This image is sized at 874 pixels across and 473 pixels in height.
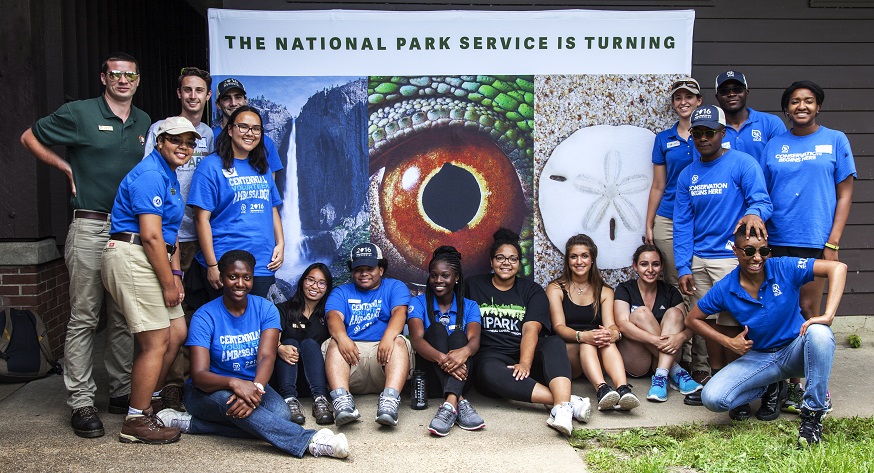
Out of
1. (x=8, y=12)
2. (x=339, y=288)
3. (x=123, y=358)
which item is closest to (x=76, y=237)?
(x=123, y=358)

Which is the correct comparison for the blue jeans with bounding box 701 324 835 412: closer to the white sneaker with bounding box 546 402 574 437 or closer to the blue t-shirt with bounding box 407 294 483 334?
the white sneaker with bounding box 546 402 574 437

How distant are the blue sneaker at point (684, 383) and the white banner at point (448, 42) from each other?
220 cm

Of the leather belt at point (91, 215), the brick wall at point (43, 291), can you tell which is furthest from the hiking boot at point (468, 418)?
the brick wall at point (43, 291)

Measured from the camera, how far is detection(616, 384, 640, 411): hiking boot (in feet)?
14.9

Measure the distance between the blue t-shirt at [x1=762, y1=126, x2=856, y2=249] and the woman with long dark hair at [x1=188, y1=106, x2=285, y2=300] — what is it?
3198 millimetres

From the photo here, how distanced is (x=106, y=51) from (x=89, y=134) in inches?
97.2

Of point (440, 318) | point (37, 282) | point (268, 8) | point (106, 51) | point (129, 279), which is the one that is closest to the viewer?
point (129, 279)

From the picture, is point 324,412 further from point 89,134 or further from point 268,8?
point 268,8

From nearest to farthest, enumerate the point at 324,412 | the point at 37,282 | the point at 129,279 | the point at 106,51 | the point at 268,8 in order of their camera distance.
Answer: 1. the point at 129,279
2. the point at 324,412
3. the point at 37,282
4. the point at 268,8
5. the point at 106,51

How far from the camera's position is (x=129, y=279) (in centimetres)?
409

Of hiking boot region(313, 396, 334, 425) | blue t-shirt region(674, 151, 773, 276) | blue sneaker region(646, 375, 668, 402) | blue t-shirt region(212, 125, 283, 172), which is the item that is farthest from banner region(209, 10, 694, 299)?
hiking boot region(313, 396, 334, 425)

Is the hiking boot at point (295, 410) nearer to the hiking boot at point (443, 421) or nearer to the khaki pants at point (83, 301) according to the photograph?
the hiking boot at point (443, 421)

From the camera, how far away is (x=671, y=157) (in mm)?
5543

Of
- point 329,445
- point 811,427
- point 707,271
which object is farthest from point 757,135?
point 329,445
